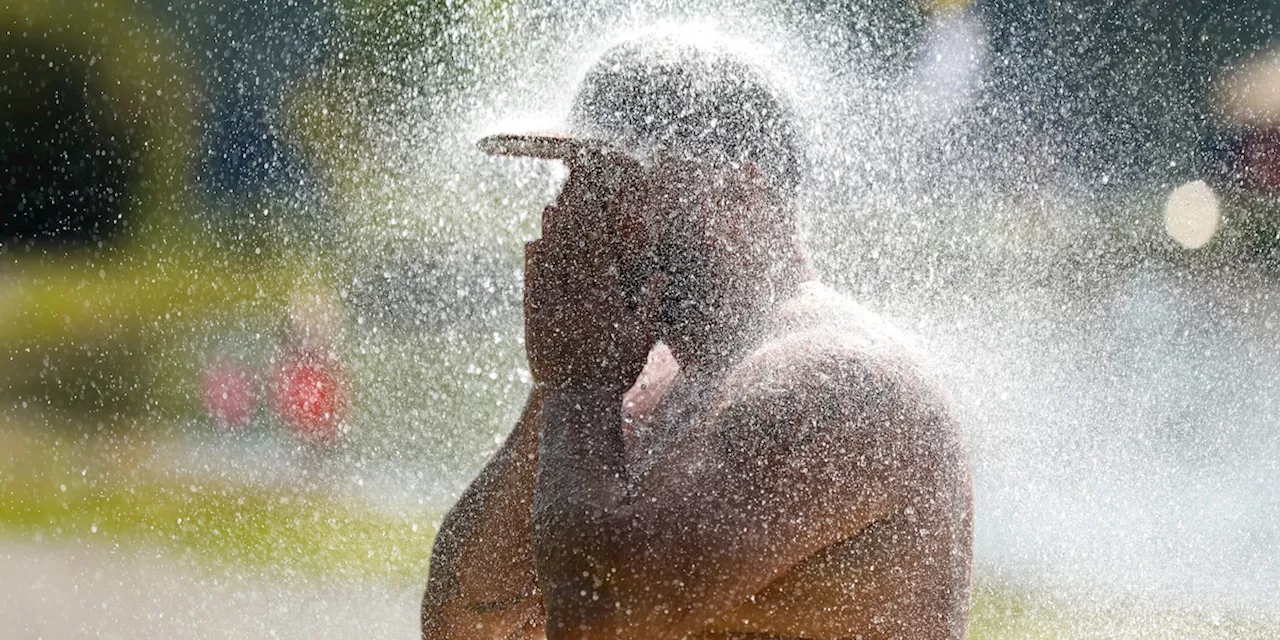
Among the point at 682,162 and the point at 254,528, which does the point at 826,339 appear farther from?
the point at 254,528

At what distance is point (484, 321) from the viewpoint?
6434 millimetres

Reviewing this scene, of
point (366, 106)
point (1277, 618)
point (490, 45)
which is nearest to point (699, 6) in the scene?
point (490, 45)

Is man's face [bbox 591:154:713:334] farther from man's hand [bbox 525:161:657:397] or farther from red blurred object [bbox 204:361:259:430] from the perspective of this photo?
red blurred object [bbox 204:361:259:430]

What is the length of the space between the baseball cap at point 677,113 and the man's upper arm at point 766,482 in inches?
14.9

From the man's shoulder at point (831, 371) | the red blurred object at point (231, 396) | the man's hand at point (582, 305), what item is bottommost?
the man's shoulder at point (831, 371)

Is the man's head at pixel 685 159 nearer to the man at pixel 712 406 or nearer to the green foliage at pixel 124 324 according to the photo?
the man at pixel 712 406

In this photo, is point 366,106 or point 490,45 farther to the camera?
point 366,106

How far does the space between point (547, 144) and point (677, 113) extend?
0.72 feet

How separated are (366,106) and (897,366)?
8239 millimetres

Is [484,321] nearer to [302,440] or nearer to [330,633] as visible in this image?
[330,633]

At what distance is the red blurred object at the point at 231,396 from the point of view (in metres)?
9.45

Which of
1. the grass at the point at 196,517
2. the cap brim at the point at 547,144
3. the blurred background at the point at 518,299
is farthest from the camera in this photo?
the grass at the point at 196,517

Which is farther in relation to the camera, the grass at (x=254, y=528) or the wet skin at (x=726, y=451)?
the grass at (x=254, y=528)

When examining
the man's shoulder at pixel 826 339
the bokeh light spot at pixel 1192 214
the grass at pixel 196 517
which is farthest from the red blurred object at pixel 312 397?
the man's shoulder at pixel 826 339
